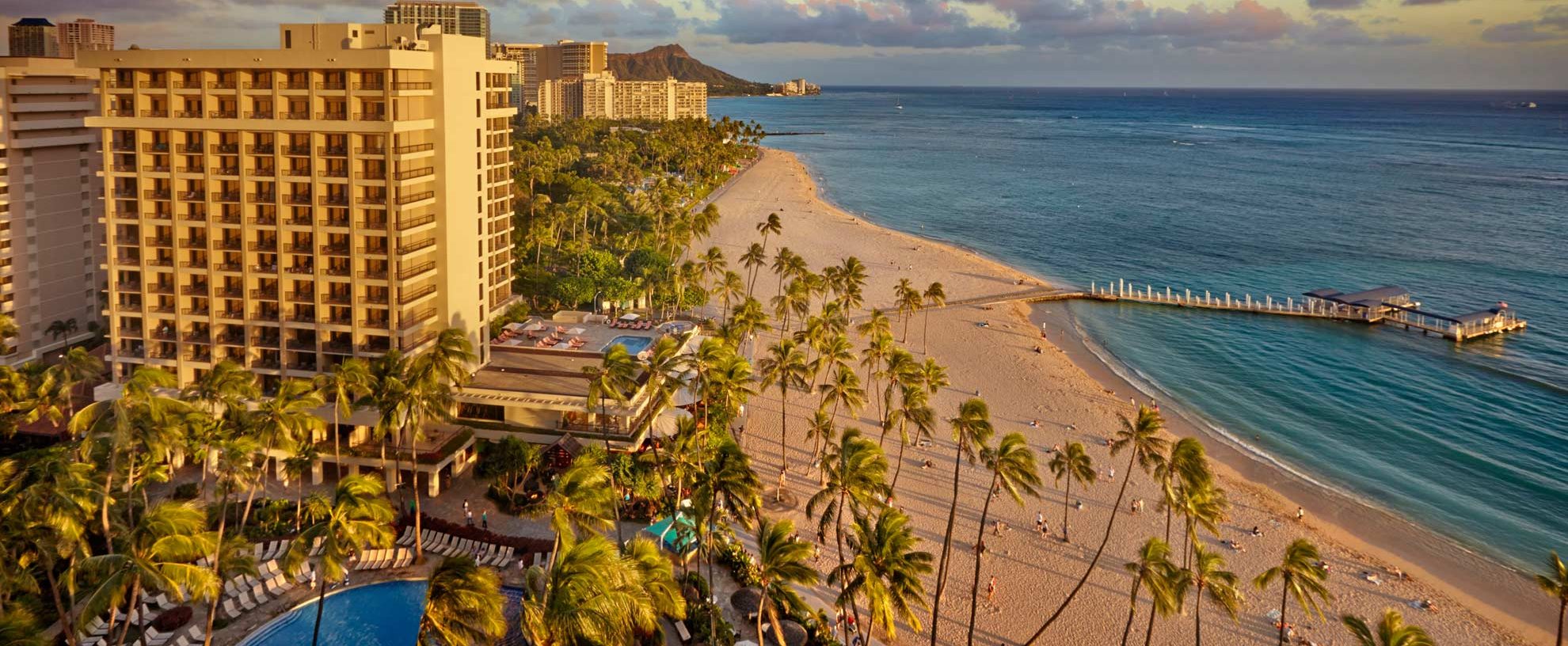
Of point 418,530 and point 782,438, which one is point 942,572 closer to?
point 782,438

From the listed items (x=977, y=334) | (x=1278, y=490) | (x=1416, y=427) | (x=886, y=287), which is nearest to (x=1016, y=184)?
(x=886, y=287)

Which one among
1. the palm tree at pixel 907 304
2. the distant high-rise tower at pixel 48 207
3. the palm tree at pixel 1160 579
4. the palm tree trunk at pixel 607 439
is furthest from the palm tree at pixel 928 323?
the distant high-rise tower at pixel 48 207

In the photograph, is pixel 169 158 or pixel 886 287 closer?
pixel 169 158

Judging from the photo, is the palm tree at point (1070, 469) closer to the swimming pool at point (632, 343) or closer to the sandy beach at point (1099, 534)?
the sandy beach at point (1099, 534)

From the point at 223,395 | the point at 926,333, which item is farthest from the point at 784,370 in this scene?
the point at 926,333

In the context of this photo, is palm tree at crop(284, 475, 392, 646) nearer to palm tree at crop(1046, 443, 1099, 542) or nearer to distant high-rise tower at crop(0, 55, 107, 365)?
palm tree at crop(1046, 443, 1099, 542)

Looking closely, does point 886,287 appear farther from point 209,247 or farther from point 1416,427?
point 209,247

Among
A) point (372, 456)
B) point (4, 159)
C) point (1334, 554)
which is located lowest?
point (1334, 554)
